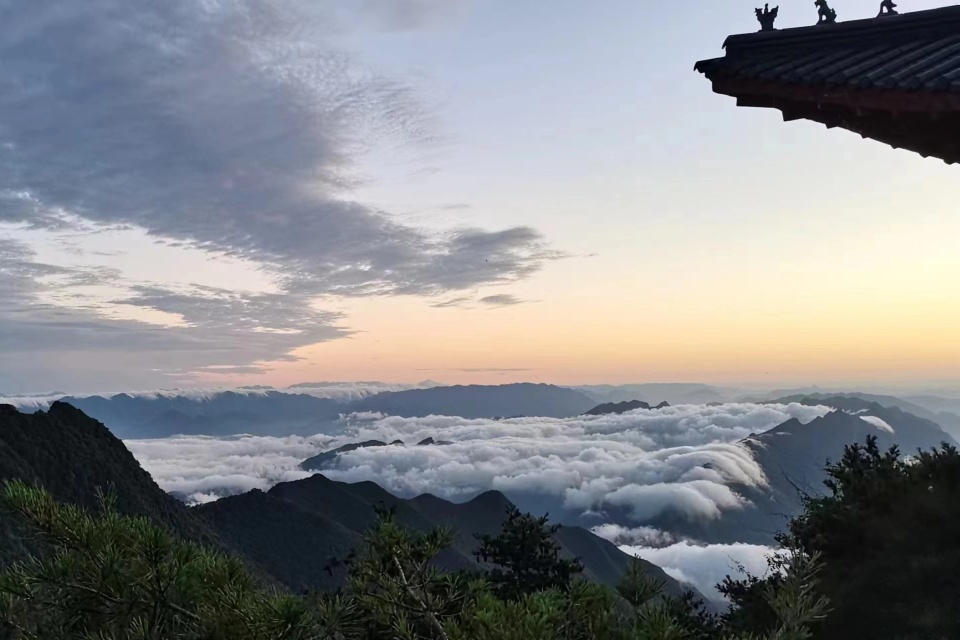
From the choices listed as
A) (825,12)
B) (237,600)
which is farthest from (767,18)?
(237,600)

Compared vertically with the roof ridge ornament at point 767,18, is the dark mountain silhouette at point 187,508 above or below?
below

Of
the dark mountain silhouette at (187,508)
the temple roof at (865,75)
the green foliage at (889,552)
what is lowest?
the dark mountain silhouette at (187,508)

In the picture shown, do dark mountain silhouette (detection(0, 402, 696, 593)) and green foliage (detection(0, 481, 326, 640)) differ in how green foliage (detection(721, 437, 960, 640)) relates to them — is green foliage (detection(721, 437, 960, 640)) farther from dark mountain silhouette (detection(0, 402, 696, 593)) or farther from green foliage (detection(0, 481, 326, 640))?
dark mountain silhouette (detection(0, 402, 696, 593))

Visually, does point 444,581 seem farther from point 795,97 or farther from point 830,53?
point 830,53

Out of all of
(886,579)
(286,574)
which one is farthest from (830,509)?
(286,574)

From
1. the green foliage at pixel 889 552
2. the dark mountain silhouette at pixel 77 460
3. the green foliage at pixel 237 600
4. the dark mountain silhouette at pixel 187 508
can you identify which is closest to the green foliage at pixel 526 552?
the green foliage at pixel 889 552

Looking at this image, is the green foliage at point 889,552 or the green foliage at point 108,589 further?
the green foliage at point 889,552

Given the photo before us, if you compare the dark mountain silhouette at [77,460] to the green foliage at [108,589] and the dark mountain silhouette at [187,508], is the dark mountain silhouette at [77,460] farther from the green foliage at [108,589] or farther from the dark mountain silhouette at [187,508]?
the green foliage at [108,589]
